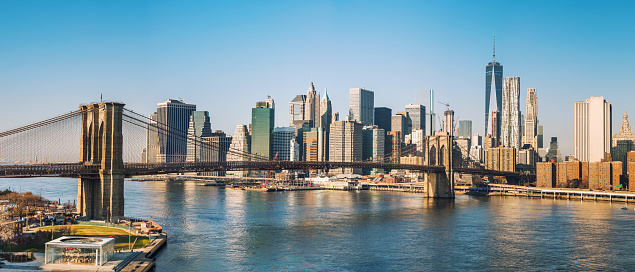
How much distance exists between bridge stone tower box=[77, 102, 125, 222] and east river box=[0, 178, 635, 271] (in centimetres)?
655

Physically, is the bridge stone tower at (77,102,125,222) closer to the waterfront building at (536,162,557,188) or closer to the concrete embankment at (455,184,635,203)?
the concrete embankment at (455,184,635,203)

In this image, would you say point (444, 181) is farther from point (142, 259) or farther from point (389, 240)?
point (142, 259)

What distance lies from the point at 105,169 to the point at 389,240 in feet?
96.7

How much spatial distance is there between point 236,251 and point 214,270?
Result: 783cm

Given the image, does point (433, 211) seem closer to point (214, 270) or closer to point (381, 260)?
point (381, 260)

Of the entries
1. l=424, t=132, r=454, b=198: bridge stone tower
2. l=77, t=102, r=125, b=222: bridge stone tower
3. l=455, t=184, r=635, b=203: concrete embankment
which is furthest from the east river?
l=455, t=184, r=635, b=203: concrete embankment

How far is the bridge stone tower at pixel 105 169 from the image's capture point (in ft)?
196

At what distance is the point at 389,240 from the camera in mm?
58875

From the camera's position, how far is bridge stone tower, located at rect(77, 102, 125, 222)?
59.7 meters

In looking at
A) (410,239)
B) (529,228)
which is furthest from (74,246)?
(529,228)

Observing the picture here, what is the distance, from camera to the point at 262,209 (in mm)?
93125

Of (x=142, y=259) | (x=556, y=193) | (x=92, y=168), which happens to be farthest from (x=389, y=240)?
(x=556, y=193)

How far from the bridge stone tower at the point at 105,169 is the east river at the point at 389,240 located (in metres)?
6.55

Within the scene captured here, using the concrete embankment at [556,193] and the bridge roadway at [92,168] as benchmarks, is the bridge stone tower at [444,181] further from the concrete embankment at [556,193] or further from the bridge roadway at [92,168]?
the bridge roadway at [92,168]
